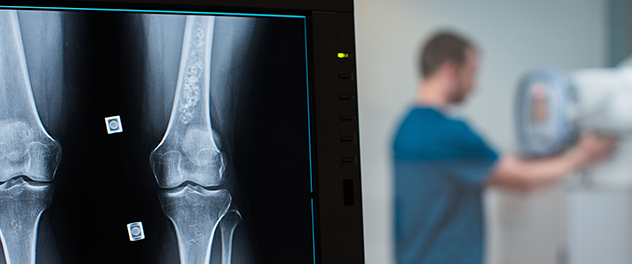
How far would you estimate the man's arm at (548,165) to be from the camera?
35.6 inches

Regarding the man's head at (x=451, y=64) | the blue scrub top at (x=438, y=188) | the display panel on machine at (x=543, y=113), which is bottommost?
the blue scrub top at (x=438, y=188)

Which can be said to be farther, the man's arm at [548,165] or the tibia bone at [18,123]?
the man's arm at [548,165]

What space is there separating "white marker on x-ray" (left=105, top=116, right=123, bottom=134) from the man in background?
22.1 inches

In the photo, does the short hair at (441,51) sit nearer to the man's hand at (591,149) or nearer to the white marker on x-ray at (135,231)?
the man's hand at (591,149)

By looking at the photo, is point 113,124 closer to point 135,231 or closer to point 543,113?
point 135,231

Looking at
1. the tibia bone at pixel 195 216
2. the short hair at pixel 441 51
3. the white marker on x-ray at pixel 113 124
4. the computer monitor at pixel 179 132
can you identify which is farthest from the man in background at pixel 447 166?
the white marker on x-ray at pixel 113 124

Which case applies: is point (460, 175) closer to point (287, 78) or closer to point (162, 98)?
point (287, 78)

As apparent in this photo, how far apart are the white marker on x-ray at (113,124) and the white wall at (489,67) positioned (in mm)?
497

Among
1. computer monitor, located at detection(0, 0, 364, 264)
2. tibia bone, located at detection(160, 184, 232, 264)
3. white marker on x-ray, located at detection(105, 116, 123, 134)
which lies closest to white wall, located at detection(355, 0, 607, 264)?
computer monitor, located at detection(0, 0, 364, 264)

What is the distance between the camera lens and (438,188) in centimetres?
94

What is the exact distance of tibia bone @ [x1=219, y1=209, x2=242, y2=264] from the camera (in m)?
0.62

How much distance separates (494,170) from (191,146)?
0.66m

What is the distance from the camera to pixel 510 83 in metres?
0.94

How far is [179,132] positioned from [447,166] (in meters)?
0.57
